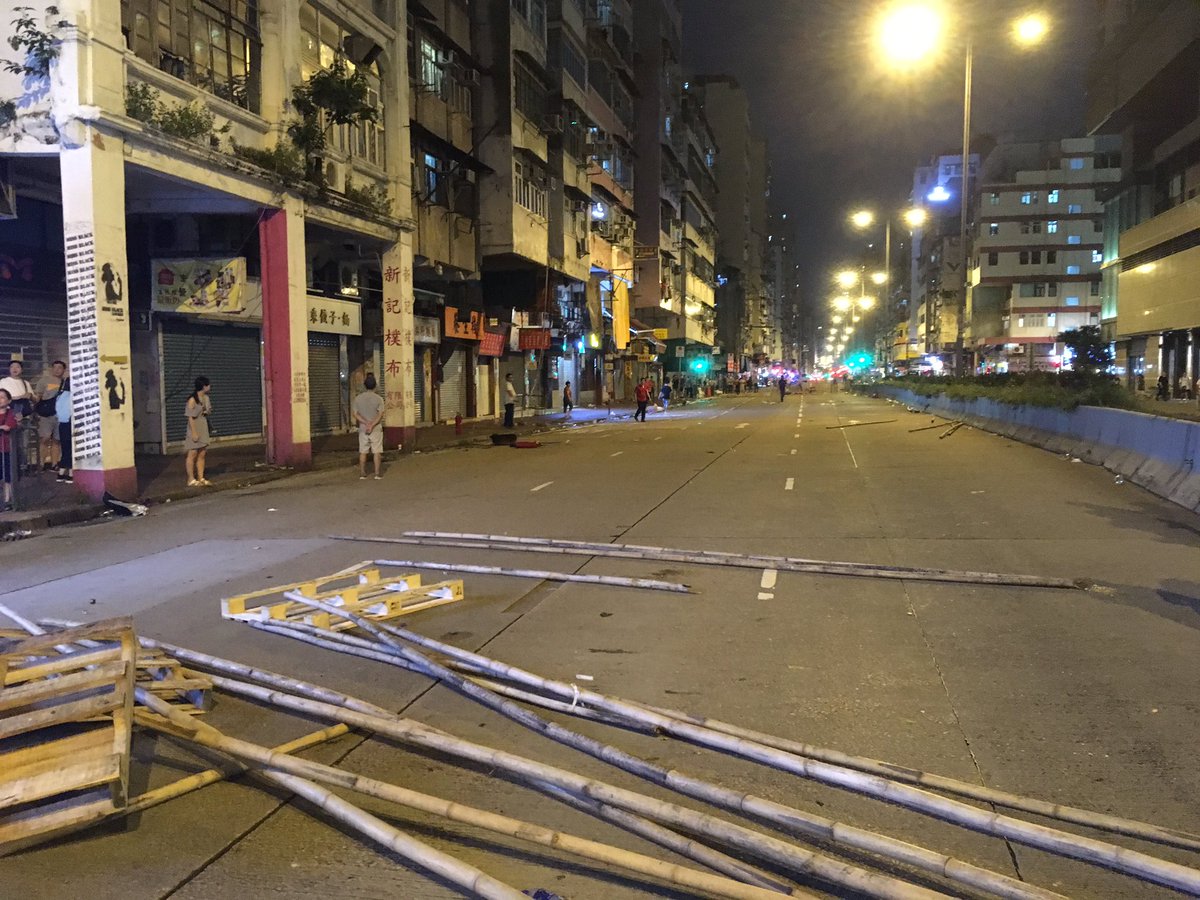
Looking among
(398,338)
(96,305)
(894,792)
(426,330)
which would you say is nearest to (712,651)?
(894,792)

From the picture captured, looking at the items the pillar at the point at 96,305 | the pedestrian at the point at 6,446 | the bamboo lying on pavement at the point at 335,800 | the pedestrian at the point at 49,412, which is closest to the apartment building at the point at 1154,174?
the pillar at the point at 96,305

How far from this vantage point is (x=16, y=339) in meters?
17.3

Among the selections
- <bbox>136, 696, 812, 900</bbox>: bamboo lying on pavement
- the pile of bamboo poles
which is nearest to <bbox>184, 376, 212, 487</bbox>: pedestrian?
the pile of bamboo poles

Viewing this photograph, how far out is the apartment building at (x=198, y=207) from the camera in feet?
43.9

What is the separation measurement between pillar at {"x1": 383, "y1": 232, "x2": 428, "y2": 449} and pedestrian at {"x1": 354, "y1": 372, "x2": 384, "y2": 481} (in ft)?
17.4

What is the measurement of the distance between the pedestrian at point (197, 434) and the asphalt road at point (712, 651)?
1326mm

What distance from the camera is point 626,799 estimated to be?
3.79 meters

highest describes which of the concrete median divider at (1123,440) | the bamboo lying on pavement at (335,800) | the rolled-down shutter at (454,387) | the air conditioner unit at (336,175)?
the air conditioner unit at (336,175)

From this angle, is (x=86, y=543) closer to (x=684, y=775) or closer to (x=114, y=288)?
(x=114, y=288)

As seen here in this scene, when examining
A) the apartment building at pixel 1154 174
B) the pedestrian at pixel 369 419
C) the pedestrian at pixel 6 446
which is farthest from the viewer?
the apartment building at pixel 1154 174

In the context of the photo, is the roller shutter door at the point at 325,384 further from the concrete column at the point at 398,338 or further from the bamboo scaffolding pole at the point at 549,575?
the bamboo scaffolding pole at the point at 549,575

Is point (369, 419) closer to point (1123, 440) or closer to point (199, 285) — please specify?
point (199, 285)

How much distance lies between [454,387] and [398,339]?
1330 cm

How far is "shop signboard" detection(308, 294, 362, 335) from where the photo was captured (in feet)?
72.5
